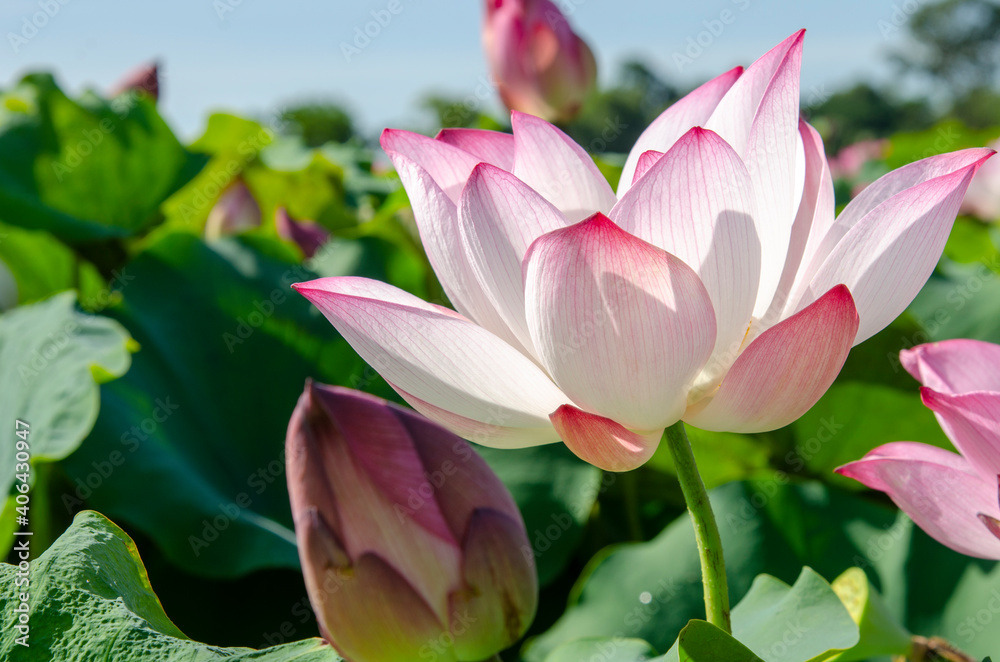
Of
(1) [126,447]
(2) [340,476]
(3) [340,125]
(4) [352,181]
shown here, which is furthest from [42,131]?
(3) [340,125]

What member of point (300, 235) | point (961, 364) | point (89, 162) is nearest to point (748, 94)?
point (961, 364)

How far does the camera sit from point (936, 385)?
332 mm

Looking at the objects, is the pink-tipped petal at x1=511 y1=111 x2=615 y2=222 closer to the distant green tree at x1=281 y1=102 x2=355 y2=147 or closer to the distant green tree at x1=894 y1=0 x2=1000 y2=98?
the distant green tree at x1=281 y1=102 x2=355 y2=147

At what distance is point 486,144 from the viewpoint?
1.25ft

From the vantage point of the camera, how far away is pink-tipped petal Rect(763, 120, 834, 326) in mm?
310

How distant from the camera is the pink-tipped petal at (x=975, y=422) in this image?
28 centimetres

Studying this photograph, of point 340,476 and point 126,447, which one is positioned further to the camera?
point 126,447

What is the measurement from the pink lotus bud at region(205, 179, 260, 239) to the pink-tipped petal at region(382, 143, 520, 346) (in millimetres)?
784

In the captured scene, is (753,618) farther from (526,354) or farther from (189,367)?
(189,367)

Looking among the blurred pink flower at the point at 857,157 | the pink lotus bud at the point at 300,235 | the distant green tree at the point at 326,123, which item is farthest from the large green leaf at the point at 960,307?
the distant green tree at the point at 326,123

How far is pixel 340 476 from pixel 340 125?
20860 mm

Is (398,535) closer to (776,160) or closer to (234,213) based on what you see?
(776,160)

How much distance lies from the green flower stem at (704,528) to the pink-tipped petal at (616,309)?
0.04m

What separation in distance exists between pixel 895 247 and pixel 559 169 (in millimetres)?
135
